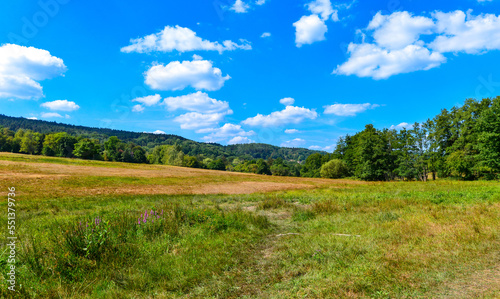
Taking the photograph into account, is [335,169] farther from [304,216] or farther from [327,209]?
[304,216]

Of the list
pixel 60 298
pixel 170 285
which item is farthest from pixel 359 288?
pixel 60 298

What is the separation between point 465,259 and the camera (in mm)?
5938

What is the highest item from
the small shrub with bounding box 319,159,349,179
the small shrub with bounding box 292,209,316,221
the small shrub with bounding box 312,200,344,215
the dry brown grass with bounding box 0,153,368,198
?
the small shrub with bounding box 319,159,349,179

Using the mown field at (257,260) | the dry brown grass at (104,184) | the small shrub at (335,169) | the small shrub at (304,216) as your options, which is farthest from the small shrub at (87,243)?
the small shrub at (335,169)

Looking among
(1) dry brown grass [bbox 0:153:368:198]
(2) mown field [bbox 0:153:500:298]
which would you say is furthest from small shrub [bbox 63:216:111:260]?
(1) dry brown grass [bbox 0:153:368:198]

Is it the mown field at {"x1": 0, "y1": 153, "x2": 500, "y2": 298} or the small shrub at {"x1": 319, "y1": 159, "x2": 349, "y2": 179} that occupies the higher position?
the small shrub at {"x1": 319, "y1": 159, "x2": 349, "y2": 179}

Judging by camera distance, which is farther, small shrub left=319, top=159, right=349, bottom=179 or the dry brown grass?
small shrub left=319, top=159, right=349, bottom=179

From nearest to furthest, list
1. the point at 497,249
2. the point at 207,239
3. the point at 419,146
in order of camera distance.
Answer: the point at 497,249 < the point at 207,239 < the point at 419,146

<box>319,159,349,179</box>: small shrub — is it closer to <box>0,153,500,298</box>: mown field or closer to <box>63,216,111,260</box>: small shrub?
<box>0,153,500,298</box>: mown field

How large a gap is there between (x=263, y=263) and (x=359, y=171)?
64.6 m

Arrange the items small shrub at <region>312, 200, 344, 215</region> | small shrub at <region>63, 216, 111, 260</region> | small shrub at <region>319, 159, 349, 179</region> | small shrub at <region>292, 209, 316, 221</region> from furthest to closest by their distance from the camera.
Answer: small shrub at <region>319, 159, 349, 179</region>
small shrub at <region>312, 200, 344, 215</region>
small shrub at <region>292, 209, 316, 221</region>
small shrub at <region>63, 216, 111, 260</region>

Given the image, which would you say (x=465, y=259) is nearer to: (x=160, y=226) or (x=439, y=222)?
(x=439, y=222)

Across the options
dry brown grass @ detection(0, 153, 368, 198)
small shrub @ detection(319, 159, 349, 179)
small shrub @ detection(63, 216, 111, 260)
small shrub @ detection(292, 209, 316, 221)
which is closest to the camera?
small shrub @ detection(63, 216, 111, 260)

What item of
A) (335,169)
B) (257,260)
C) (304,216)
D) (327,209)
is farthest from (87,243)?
(335,169)
